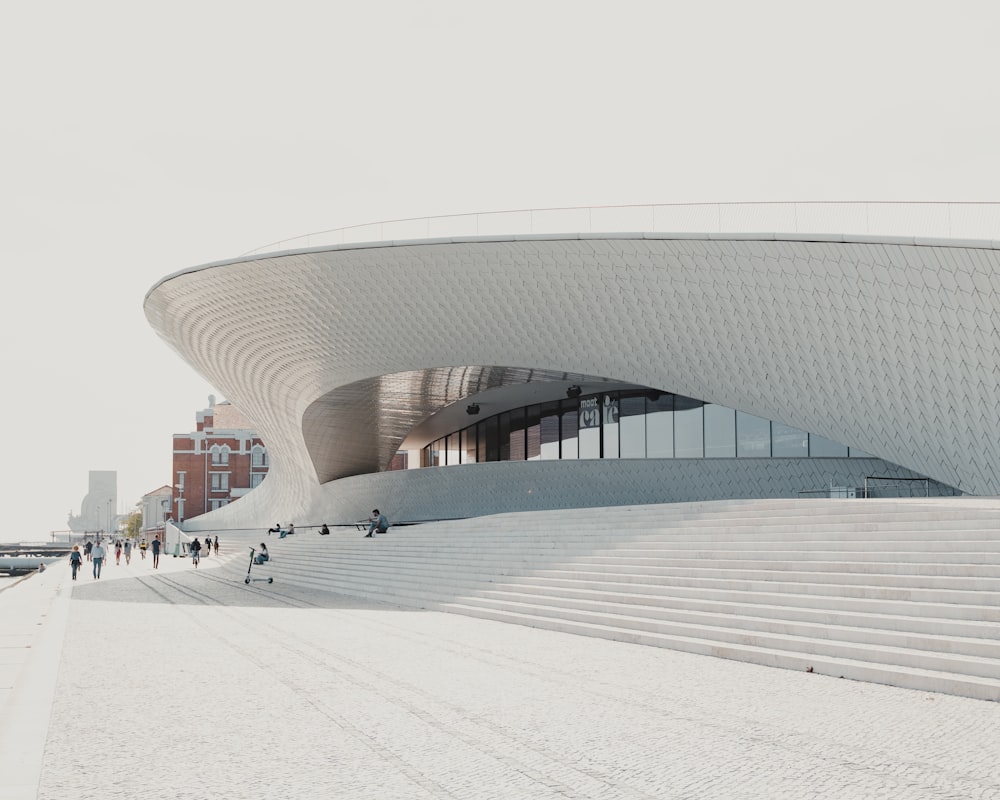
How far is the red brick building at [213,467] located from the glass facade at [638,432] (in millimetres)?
44955

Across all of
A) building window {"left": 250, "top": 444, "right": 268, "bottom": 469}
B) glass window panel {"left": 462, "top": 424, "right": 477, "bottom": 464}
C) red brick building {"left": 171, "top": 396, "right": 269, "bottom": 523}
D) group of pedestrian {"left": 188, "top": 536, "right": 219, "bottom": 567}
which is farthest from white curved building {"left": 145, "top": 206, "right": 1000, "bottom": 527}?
red brick building {"left": 171, "top": 396, "right": 269, "bottom": 523}

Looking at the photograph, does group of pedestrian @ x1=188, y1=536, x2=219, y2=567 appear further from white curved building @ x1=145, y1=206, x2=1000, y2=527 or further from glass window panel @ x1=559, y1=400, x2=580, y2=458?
glass window panel @ x1=559, y1=400, x2=580, y2=458

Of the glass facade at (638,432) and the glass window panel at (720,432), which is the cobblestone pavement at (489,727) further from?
the glass window panel at (720,432)

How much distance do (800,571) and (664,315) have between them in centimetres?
1307

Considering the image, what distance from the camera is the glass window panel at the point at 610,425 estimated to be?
3116 centimetres

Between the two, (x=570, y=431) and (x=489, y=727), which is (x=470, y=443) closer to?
(x=570, y=431)

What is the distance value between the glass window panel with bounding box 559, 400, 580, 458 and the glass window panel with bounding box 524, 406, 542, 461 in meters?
1.69

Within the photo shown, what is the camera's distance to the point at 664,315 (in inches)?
931

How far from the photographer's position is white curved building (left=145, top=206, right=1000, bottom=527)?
20.1 meters

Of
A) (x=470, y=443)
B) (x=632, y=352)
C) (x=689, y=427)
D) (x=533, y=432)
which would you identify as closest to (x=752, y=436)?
(x=689, y=427)

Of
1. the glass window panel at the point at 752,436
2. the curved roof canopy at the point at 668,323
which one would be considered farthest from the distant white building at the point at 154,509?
the glass window panel at the point at 752,436

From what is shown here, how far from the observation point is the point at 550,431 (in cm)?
3466

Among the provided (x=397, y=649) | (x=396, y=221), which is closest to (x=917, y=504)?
(x=397, y=649)

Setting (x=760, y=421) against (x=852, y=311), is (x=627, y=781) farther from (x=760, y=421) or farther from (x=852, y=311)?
(x=760, y=421)
